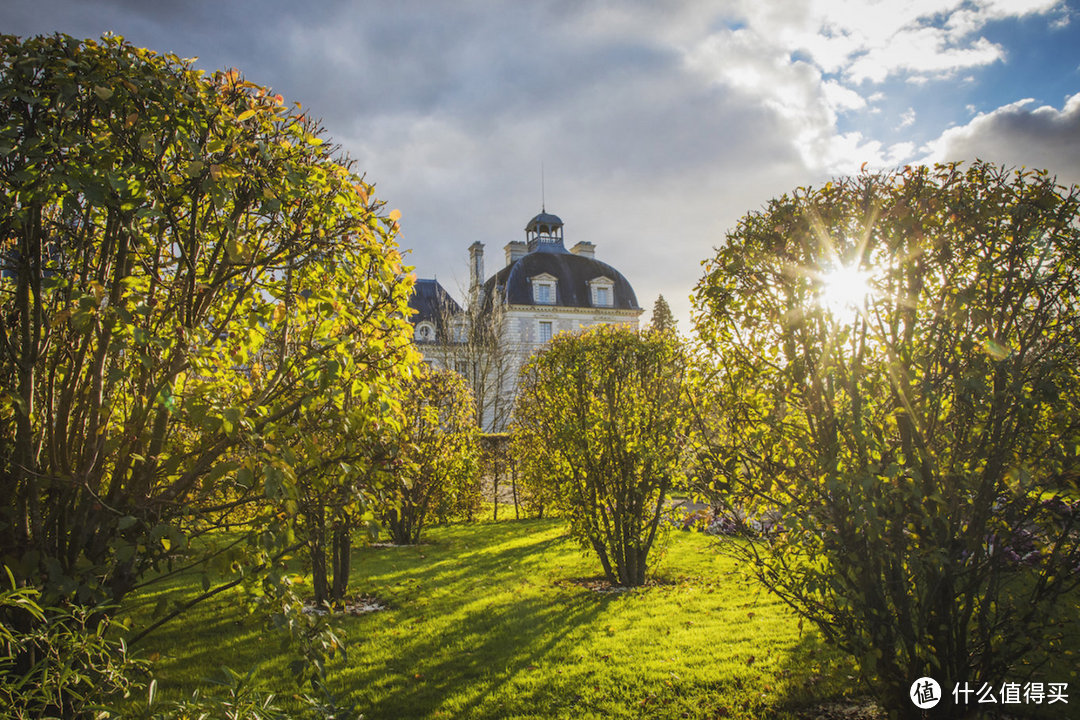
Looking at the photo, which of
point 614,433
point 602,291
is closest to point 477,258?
point 602,291

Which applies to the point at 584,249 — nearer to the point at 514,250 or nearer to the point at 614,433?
the point at 514,250

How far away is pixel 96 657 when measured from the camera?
2660 millimetres

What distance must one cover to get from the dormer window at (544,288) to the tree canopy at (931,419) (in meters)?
33.0

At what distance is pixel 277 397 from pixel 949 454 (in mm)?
3792

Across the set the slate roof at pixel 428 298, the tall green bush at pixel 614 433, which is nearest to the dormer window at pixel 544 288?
the slate roof at pixel 428 298

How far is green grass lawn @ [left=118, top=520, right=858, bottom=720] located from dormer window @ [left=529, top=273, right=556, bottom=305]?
28.5 meters

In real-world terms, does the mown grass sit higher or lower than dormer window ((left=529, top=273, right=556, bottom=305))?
lower

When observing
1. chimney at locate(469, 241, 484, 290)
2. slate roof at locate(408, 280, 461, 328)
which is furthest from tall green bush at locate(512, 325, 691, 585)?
chimney at locate(469, 241, 484, 290)

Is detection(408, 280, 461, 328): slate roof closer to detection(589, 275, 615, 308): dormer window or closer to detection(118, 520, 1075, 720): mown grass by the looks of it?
detection(589, 275, 615, 308): dormer window

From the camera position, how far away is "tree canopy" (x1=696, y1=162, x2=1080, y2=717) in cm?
337

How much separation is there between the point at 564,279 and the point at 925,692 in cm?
3507

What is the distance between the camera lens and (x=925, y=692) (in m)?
3.59

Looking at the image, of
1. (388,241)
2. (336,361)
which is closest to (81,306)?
(336,361)

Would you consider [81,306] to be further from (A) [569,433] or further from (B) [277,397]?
(A) [569,433]
